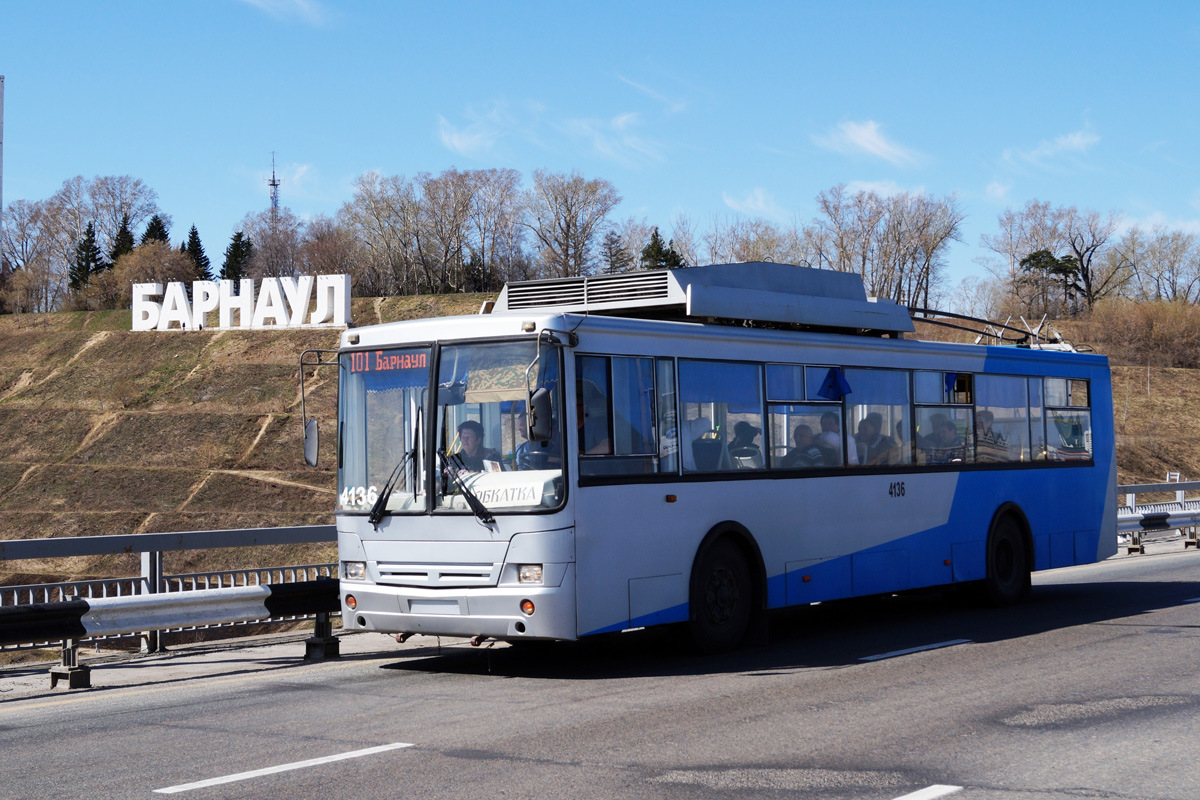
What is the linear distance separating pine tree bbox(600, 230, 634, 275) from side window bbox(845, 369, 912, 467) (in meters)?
89.4

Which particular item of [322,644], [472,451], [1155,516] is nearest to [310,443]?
[472,451]

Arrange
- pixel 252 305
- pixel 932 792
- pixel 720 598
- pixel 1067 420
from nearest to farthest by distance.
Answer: pixel 932 792 < pixel 720 598 < pixel 1067 420 < pixel 252 305

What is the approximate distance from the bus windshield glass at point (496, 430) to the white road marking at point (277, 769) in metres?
2.62

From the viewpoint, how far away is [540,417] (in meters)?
8.71

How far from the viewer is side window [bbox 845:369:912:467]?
40.0 feet

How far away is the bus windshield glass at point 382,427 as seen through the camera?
970 centimetres

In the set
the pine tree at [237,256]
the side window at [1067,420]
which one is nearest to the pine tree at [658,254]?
the pine tree at [237,256]

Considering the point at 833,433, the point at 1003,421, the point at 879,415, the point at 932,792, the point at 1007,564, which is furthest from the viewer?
the point at 1007,564

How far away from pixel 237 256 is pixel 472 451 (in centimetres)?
13241

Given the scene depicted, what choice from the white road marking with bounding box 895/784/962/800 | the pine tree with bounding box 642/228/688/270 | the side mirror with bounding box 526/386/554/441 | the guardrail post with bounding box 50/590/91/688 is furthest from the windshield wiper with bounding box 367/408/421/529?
the pine tree with bounding box 642/228/688/270

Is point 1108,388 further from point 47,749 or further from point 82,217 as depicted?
point 82,217

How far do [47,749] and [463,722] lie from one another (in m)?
2.47

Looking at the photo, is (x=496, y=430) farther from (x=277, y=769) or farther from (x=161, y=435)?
(x=161, y=435)

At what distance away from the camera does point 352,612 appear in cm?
998
